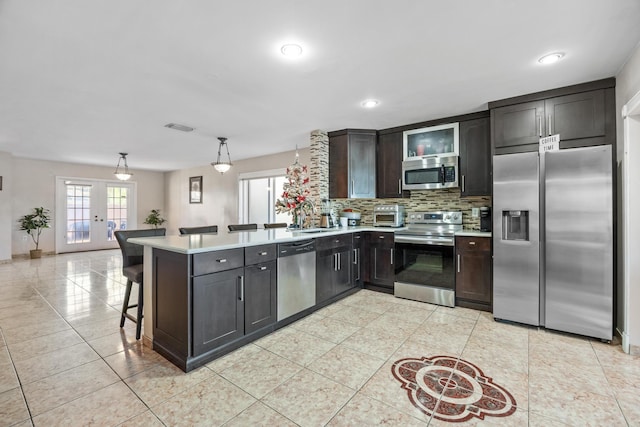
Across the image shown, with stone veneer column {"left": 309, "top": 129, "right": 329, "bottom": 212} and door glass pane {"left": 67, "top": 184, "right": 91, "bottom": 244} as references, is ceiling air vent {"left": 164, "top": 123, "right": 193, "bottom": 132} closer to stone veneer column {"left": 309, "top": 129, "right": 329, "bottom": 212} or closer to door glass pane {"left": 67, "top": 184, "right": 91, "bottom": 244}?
stone veneer column {"left": 309, "top": 129, "right": 329, "bottom": 212}

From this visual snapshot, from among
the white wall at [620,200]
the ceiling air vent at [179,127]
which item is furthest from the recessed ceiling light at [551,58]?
the ceiling air vent at [179,127]

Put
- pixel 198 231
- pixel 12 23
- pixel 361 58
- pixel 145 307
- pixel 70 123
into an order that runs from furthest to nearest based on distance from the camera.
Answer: pixel 70 123 → pixel 198 231 → pixel 145 307 → pixel 361 58 → pixel 12 23

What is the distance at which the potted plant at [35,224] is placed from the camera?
695cm

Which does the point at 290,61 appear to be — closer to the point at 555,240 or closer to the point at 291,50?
the point at 291,50

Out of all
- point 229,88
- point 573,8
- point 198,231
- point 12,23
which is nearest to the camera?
point 573,8

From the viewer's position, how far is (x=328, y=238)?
11.8 ft

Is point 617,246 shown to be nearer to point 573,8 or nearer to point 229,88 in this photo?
point 573,8

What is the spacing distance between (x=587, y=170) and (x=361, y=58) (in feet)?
7.60

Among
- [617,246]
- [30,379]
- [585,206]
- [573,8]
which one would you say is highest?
[573,8]

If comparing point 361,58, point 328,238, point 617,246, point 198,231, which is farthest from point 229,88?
point 617,246

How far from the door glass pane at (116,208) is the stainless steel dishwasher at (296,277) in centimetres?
786

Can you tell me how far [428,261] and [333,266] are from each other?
1.21 m

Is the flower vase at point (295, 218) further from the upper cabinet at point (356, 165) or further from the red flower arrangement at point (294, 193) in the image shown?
the upper cabinet at point (356, 165)

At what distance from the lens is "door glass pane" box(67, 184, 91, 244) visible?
793cm
